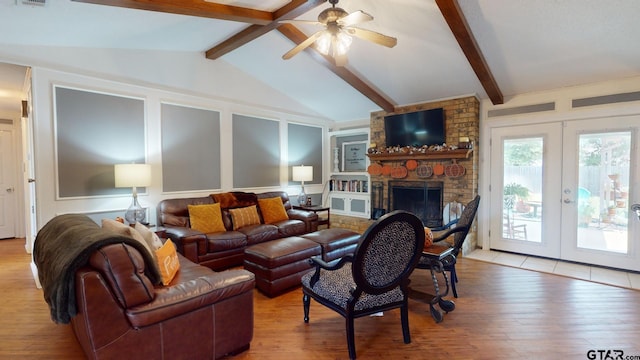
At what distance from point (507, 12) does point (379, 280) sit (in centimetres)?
294

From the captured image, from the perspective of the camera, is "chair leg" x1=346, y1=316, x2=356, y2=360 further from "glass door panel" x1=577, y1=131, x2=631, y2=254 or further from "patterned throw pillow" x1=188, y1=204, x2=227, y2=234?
"glass door panel" x1=577, y1=131, x2=631, y2=254

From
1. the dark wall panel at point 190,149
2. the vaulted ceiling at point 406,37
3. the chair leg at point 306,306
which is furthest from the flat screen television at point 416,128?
the chair leg at point 306,306

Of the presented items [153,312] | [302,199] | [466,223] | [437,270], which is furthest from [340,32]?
[302,199]

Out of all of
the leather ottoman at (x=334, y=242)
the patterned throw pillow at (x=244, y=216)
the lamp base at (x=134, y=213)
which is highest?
the lamp base at (x=134, y=213)

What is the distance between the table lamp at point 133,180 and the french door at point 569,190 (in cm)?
502

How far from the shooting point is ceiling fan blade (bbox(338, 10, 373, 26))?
95.3 inches

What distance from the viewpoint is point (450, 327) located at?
2.55 m

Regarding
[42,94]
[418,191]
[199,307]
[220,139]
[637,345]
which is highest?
[42,94]

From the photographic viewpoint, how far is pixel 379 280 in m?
2.08

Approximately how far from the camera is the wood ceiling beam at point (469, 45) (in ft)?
9.79

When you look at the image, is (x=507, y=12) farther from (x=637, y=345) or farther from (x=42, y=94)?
(x=42, y=94)

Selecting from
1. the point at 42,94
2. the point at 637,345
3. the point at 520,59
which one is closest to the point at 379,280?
the point at 637,345

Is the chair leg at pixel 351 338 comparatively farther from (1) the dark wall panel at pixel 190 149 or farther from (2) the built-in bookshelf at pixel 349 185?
(2) the built-in bookshelf at pixel 349 185

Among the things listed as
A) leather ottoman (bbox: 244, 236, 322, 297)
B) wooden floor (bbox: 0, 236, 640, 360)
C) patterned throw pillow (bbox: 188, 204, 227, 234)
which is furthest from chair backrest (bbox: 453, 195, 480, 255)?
patterned throw pillow (bbox: 188, 204, 227, 234)
